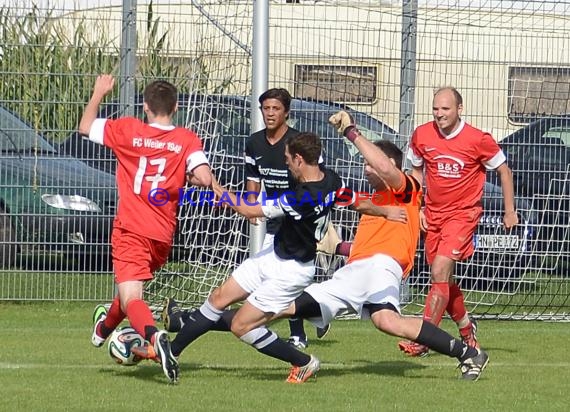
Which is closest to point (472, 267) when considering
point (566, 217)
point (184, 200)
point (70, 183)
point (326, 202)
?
point (566, 217)

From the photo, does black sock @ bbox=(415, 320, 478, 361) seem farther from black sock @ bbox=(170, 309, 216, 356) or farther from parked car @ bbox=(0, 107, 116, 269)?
parked car @ bbox=(0, 107, 116, 269)

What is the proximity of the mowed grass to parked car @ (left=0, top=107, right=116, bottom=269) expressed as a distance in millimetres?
1119

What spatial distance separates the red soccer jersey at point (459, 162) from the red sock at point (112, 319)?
2.81 m

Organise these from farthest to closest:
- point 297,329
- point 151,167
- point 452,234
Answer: point 297,329, point 452,234, point 151,167

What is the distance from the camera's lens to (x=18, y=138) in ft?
42.9

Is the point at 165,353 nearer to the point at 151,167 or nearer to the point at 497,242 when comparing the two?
the point at 151,167

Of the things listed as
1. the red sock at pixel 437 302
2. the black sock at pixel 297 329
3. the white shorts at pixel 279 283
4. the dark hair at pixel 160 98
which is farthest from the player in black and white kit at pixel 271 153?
the dark hair at pixel 160 98

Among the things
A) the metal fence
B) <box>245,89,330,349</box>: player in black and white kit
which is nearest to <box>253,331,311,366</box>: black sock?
<box>245,89,330,349</box>: player in black and white kit

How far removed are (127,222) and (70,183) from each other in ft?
14.9

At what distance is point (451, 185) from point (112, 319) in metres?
2.95

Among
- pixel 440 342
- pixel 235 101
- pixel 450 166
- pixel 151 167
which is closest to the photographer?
pixel 151 167

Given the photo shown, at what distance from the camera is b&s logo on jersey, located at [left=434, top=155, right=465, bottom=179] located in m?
10.3

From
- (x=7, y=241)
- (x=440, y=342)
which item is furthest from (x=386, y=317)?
(x=7, y=241)

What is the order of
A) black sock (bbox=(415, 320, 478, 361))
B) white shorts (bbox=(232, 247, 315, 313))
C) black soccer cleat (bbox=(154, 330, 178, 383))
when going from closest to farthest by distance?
black soccer cleat (bbox=(154, 330, 178, 383)), white shorts (bbox=(232, 247, 315, 313)), black sock (bbox=(415, 320, 478, 361))
